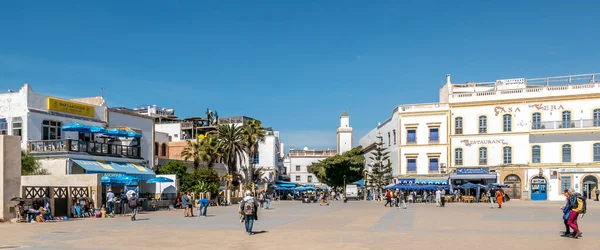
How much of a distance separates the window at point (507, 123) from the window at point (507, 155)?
1.73 meters

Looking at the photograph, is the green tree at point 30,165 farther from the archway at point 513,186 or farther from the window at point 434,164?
the archway at point 513,186

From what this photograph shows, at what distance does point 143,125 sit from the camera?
4894 centimetres

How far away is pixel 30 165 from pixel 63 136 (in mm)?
4408

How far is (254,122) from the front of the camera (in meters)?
70.5

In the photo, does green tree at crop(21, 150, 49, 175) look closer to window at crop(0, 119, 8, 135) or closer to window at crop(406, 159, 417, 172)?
window at crop(0, 119, 8, 135)

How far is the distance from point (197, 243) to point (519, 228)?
11.4 meters

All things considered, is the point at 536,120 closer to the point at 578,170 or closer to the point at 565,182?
the point at 578,170

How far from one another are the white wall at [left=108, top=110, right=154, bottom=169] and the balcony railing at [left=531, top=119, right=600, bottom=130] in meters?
34.8

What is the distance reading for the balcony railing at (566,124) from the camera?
5831 centimetres

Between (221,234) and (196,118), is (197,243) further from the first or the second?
(196,118)

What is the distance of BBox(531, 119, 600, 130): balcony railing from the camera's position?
5831 cm

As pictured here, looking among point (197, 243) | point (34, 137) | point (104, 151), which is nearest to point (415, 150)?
point (104, 151)

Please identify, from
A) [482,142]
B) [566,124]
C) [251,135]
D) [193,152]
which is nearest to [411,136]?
[482,142]

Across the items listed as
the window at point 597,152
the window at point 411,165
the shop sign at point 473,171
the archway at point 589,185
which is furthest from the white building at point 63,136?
the window at point 597,152
